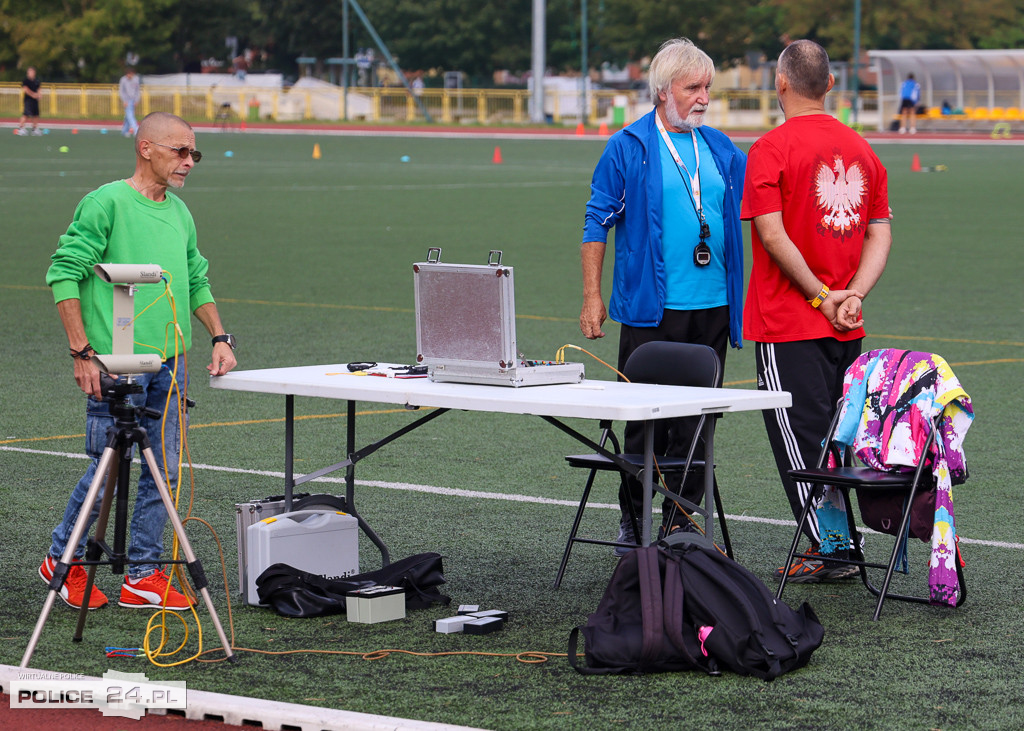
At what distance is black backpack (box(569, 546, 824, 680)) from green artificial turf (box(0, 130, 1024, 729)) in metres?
0.07

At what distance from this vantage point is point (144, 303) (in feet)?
20.6

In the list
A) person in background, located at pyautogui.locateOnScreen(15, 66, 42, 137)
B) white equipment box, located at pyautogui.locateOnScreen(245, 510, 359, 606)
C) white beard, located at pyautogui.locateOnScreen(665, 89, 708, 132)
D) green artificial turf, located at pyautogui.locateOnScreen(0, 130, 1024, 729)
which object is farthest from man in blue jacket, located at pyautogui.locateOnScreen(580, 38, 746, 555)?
person in background, located at pyautogui.locateOnScreen(15, 66, 42, 137)

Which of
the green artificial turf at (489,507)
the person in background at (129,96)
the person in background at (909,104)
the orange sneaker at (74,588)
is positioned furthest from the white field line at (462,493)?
the person in background at (909,104)

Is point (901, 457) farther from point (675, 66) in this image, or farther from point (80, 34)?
point (80, 34)

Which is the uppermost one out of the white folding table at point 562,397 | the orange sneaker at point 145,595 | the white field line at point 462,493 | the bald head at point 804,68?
the bald head at point 804,68

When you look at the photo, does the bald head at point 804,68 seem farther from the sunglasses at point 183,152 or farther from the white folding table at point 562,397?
the sunglasses at point 183,152

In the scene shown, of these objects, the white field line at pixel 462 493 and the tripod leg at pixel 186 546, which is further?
the white field line at pixel 462 493

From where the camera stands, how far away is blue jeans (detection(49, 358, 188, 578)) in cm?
628

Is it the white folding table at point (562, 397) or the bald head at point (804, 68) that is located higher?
the bald head at point (804, 68)

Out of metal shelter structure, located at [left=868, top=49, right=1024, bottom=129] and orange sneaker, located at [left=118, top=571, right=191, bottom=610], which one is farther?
metal shelter structure, located at [left=868, top=49, right=1024, bottom=129]

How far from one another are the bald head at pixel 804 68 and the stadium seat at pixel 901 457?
1.09 m

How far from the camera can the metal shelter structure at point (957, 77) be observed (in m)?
65.1

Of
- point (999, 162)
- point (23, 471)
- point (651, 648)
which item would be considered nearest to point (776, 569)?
point (651, 648)

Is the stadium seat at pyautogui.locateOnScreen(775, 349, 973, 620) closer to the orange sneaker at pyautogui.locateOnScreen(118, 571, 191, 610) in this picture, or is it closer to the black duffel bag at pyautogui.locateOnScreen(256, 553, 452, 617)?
the black duffel bag at pyautogui.locateOnScreen(256, 553, 452, 617)
